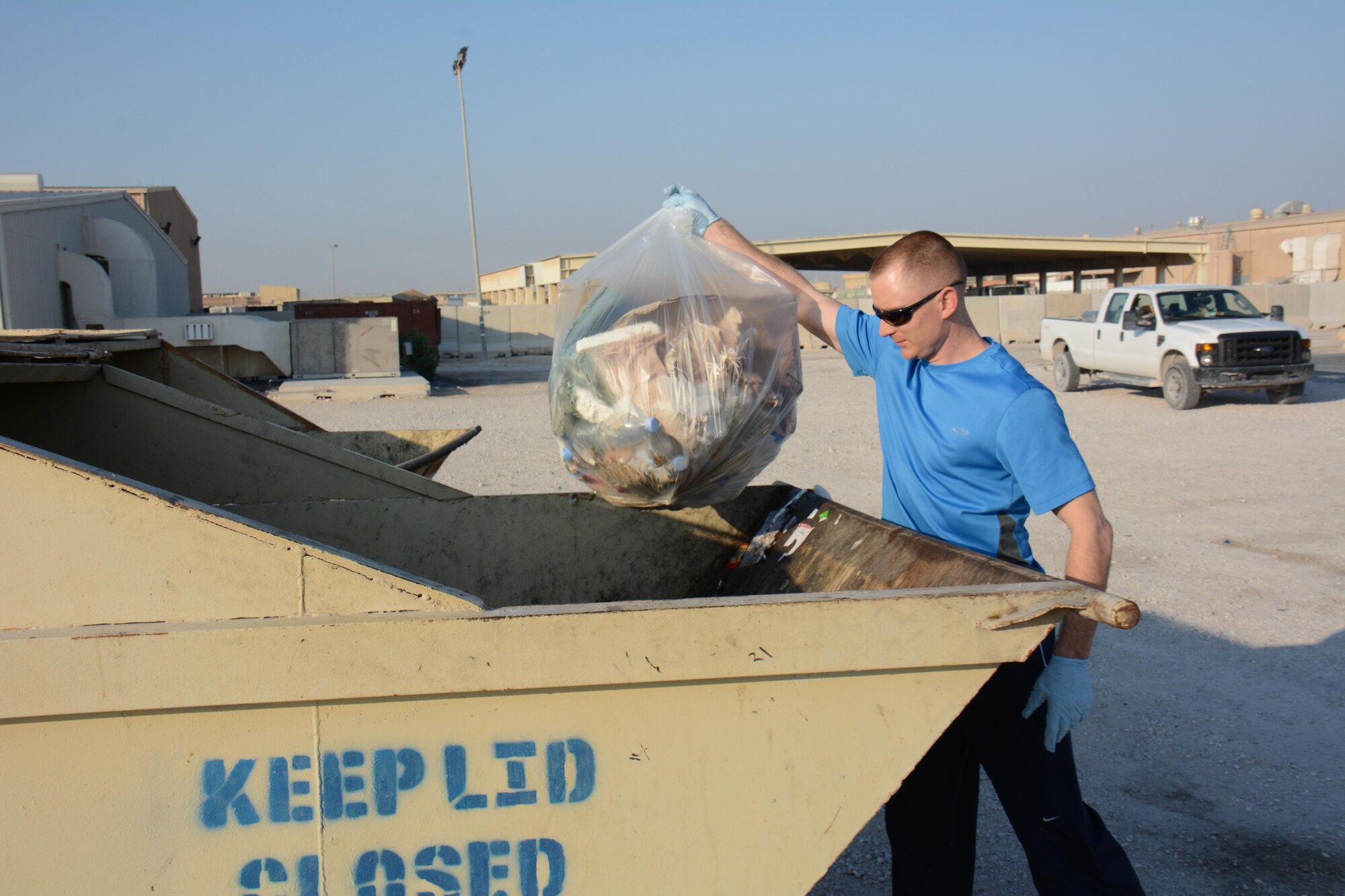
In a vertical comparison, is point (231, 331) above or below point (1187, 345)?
above

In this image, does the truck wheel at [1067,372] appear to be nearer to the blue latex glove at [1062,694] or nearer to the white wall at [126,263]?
the blue latex glove at [1062,694]

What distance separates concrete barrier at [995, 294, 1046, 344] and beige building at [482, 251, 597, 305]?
506 inches

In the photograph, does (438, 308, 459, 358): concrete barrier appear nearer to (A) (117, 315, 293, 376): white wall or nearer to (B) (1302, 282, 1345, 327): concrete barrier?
(A) (117, 315, 293, 376): white wall

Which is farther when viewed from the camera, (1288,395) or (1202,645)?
(1288,395)

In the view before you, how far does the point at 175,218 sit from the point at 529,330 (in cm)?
1246

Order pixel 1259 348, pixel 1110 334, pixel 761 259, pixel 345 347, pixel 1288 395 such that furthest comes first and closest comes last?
pixel 345 347
pixel 1110 334
pixel 1288 395
pixel 1259 348
pixel 761 259

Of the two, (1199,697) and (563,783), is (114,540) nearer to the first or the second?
(563,783)

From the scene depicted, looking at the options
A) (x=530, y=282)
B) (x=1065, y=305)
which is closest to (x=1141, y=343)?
(x=1065, y=305)

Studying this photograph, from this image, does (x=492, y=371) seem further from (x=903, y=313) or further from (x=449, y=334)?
(x=903, y=313)

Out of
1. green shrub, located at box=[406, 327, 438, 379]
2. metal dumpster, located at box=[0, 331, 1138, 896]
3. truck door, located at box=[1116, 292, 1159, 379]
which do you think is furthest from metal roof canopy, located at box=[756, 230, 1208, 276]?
metal dumpster, located at box=[0, 331, 1138, 896]

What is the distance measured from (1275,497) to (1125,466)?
5.09 ft

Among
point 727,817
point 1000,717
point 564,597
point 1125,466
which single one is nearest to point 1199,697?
point 1000,717

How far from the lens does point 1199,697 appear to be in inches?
169

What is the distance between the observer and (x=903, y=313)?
259cm
